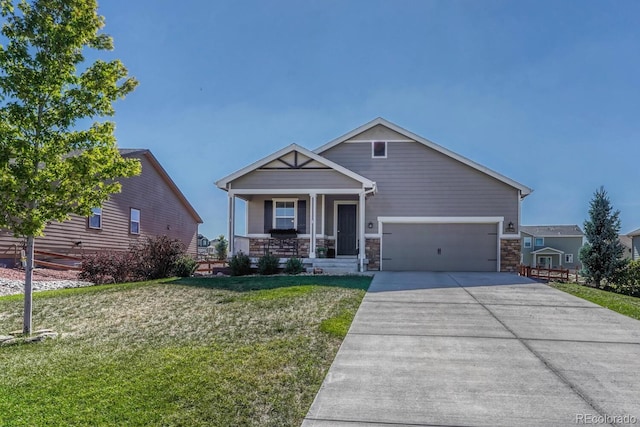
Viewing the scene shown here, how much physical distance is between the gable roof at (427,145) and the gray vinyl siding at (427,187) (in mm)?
196

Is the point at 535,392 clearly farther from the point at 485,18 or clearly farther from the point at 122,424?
the point at 485,18

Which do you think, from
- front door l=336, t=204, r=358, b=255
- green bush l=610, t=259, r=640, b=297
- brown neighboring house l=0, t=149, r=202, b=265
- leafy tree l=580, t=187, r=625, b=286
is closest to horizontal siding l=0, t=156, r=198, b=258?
brown neighboring house l=0, t=149, r=202, b=265

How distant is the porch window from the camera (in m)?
16.2

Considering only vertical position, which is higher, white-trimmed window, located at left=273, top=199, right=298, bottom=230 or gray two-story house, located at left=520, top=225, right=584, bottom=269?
white-trimmed window, located at left=273, top=199, right=298, bottom=230

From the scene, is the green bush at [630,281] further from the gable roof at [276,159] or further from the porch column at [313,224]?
the porch column at [313,224]

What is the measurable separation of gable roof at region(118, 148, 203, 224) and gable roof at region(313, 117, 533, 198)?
931 centimetres

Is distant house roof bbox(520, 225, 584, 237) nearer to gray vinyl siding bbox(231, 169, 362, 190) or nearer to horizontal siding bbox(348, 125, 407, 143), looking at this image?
horizontal siding bbox(348, 125, 407, 143)

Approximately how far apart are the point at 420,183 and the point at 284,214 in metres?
5.31

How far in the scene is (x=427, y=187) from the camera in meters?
16.2

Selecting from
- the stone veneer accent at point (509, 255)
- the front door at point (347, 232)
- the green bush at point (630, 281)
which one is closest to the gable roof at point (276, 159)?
the front door at point (347, 232)

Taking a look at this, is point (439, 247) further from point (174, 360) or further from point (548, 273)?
point (174, 360)

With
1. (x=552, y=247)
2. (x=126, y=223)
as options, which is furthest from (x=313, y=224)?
(x=552, y=247)

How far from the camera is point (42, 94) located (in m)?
6.21

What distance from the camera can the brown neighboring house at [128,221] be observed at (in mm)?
16719
